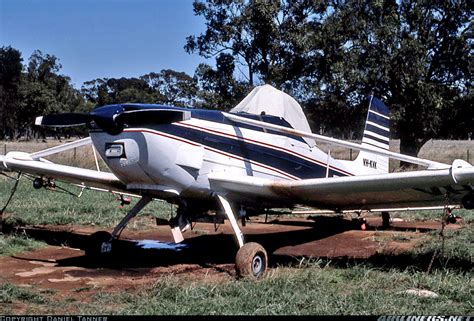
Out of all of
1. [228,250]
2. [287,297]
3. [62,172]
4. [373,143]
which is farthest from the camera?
[373,143]

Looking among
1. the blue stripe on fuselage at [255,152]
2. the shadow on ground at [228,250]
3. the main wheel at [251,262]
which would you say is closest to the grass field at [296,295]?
the main wheel at [251,262]

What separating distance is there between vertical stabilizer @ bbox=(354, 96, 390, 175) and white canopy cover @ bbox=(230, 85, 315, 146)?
3.05 meters

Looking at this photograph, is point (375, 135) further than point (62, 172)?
Yes

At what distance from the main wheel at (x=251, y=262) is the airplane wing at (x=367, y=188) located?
3.00 ft

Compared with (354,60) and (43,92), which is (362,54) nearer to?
(354,60)

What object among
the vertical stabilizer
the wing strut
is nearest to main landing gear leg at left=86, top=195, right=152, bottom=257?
the wing strut

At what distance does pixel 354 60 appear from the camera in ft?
84.8

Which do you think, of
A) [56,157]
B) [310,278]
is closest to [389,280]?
[310,278]

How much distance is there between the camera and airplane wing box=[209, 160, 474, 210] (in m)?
6.93

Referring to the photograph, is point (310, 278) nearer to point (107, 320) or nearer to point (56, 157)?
point (107, 320)

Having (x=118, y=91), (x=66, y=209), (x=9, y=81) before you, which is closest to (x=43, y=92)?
(x=9, y=81)

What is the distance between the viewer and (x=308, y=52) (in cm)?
2603

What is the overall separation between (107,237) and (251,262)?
8.57ft

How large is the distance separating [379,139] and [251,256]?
20.3 ft
